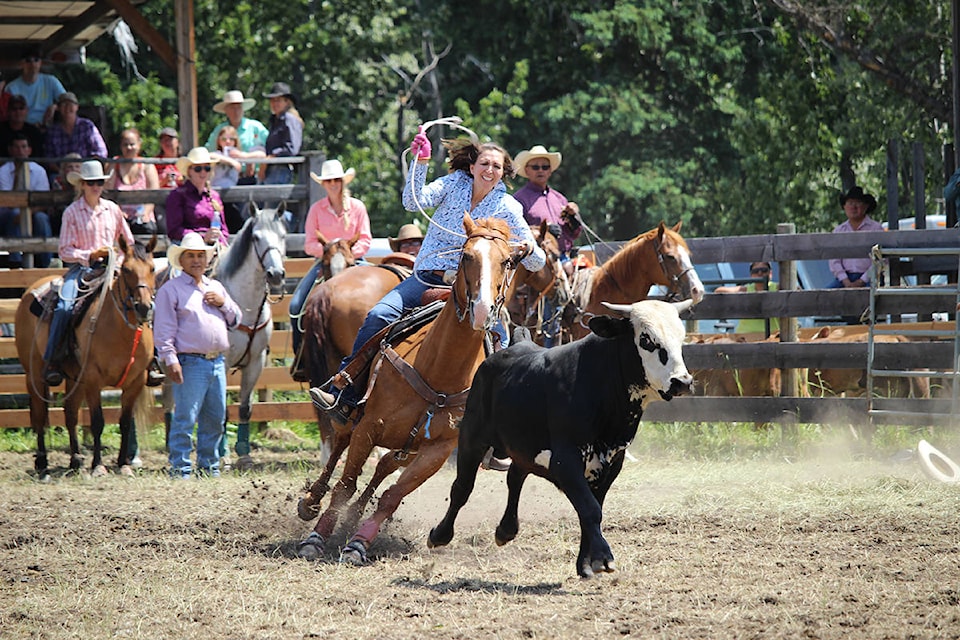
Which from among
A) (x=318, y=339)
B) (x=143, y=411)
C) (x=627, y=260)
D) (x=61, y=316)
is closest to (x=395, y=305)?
(x=318, y=339)

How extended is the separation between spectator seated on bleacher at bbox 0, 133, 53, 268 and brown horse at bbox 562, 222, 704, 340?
21.5ft

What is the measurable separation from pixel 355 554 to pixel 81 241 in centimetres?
593

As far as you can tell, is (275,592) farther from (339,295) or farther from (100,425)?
(100,425)

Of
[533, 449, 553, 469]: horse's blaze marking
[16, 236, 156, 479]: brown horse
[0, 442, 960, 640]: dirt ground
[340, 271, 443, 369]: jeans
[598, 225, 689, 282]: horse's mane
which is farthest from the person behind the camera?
[598, 225, 689, 282]: horse's mane

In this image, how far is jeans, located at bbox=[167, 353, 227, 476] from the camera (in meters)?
11.1

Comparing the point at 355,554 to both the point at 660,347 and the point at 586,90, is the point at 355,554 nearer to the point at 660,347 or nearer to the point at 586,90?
the point at 660,347

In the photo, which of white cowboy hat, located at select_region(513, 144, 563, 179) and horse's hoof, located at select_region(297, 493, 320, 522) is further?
white cowboy hat, located at select_region(513, 144, 563, 179)

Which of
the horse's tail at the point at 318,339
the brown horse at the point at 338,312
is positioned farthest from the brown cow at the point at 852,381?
the horse's tail at the point at 318,339

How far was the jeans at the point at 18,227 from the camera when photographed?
1478cm

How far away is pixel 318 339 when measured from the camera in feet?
33.7

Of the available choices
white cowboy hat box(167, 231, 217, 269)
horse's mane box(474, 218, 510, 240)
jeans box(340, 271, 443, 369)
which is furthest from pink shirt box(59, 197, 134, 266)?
horse's mane box(474, 218, 510, 240)

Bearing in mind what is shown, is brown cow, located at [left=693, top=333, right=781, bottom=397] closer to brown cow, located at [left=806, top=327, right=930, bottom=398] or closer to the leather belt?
brown cow, located at [left=806, top=327, right=930, bottom=398]

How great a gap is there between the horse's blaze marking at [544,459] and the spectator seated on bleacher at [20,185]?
973cm

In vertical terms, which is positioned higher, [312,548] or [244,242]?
[244,242]
